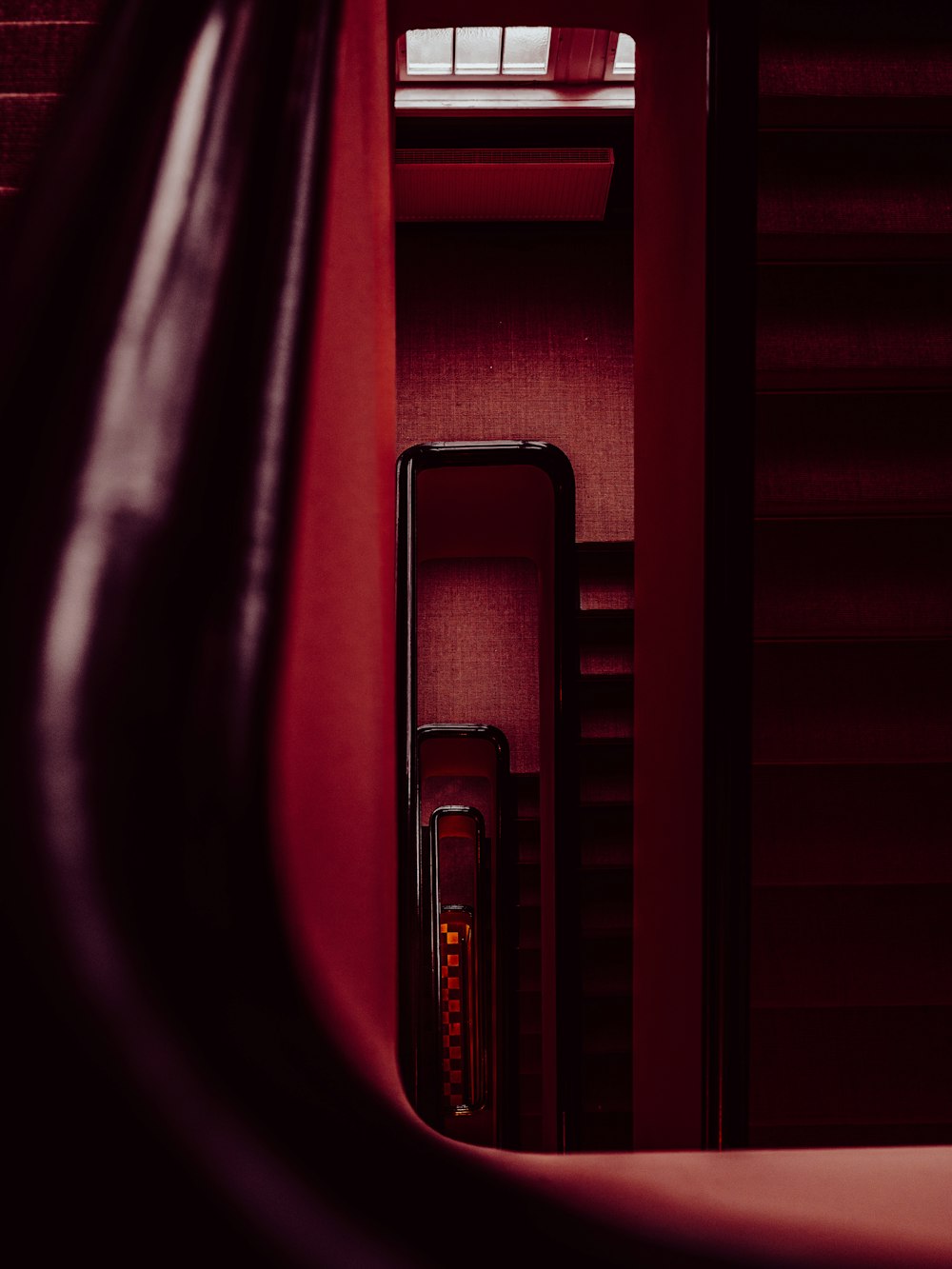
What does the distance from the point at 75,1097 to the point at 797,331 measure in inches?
87.5

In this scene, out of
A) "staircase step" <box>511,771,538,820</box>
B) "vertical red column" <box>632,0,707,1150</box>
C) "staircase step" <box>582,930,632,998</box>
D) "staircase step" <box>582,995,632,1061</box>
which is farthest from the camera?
"staircase step" <box>511,771,538,820</box>

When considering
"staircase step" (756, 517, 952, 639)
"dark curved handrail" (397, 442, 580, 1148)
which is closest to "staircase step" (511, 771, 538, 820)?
"dark curved handrail" (397, 442, 580, 1148)

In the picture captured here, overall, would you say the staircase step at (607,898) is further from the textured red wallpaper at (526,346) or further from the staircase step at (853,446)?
the staircase step at (853,446)

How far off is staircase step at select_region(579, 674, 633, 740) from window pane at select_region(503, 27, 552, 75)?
3327mm

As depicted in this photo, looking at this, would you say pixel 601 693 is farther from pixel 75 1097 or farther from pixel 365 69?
pixel 75 1097

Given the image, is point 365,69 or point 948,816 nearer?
point 365,69

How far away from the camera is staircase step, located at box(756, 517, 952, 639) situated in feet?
7.36

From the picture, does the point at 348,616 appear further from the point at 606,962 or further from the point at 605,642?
the point at 605,642

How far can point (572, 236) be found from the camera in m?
6.43

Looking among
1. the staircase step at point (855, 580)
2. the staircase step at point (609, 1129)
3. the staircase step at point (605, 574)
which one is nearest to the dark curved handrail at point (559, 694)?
the staircase step at point (855, 580)

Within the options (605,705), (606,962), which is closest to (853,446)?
(606,962)

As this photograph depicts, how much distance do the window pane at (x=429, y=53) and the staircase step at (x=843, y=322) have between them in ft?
13.5

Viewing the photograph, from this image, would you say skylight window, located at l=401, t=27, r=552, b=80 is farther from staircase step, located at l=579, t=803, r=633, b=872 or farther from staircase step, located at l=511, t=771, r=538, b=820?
staircase step, located at l=511, t=771, r=538, b=820

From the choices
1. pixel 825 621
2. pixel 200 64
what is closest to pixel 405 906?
pixel 825 621
